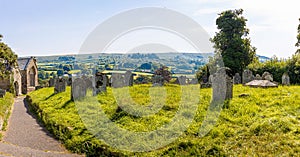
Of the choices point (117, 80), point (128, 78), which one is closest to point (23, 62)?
point (128, 78)

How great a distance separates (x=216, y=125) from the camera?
375 inches

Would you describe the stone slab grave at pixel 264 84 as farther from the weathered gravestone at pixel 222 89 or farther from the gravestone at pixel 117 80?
the gravestone at pixel 117 80

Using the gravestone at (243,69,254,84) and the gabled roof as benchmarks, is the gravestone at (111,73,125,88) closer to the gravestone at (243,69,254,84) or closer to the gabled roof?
the gravestone at (243,69,254,84)

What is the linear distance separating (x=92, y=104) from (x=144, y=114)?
4.66m

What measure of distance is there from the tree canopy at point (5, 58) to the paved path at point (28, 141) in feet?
45.7

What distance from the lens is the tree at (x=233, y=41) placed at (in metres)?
34.1

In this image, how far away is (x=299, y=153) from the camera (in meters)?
7.08

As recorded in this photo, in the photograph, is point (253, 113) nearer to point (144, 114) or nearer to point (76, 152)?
point (144, 114)

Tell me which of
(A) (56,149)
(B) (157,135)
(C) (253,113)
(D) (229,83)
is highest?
(D) (229,83)

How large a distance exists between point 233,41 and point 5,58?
2586 centimetres

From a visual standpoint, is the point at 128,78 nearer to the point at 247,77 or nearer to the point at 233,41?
the point at 247,77

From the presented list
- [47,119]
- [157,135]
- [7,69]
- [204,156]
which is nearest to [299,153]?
[204,156]

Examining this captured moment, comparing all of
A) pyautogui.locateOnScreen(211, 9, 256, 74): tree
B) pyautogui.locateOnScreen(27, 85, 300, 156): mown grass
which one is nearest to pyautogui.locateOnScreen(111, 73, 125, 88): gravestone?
pyautogui.locateOnScreen(27, 85, 300, 156): mown grass

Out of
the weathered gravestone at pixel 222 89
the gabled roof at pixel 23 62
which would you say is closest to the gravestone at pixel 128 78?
the weathered gravestone at pixel 222 89
